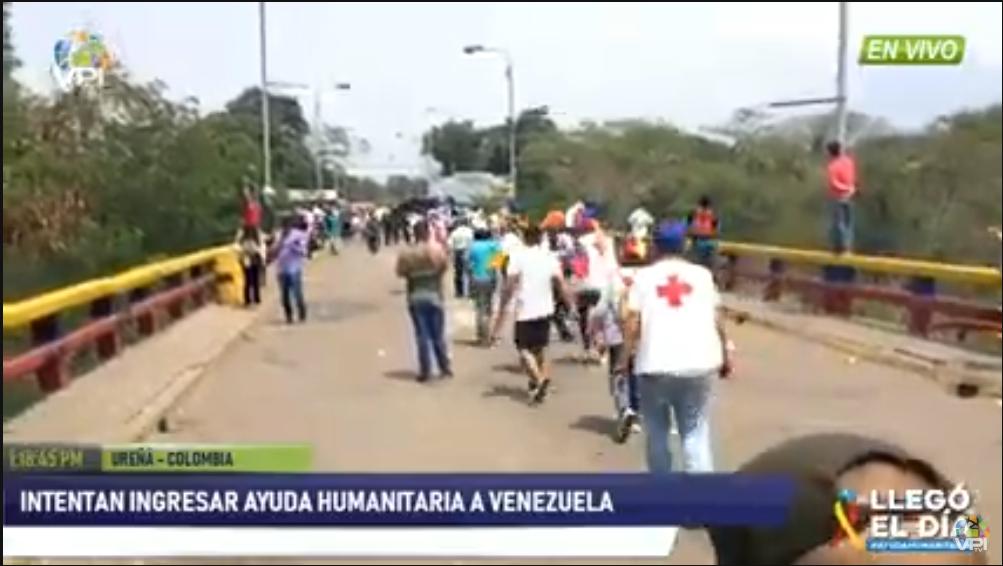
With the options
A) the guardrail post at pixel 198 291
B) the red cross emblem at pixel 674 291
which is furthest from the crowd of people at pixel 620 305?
the guardrail post at pixel 198 291

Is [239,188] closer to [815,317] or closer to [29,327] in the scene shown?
[29,327]

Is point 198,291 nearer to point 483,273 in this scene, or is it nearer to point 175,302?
point 175,302

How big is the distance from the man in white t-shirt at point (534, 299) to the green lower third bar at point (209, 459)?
0.53 metres

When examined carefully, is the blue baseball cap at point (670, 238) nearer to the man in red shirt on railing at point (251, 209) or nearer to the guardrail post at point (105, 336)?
the man in red shirt on railing at point (251, 209)

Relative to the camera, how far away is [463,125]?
2.37 m

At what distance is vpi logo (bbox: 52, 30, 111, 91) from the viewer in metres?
2.00

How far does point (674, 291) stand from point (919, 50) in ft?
1.28

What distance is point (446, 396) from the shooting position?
3.28 m

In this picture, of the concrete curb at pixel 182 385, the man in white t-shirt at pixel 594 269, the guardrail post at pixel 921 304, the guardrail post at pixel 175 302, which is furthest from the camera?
the guardrail post at pixel 175 302

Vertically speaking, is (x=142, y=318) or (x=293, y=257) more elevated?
(x=293, y=257)

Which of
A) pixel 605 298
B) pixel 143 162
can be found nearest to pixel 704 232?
pixel 605 298

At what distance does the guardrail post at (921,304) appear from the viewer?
2.63m

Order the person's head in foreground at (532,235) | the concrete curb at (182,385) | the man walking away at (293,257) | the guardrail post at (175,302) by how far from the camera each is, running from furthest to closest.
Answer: the guardrail post at (175,302), the concrete curb at (182,385), the man walking away at (293,257), the person's head in foreground at (532,235)

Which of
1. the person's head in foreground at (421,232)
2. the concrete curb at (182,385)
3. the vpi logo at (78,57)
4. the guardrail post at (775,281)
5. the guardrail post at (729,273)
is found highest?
the vpi logo at (78,57)
